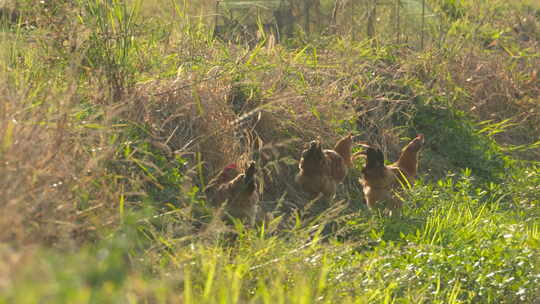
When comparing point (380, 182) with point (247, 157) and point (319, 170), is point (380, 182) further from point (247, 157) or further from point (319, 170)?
point (247, 157)

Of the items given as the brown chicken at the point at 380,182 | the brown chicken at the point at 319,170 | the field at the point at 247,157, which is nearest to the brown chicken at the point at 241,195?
the field at the point at 247,157

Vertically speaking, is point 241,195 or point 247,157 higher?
point 241,195

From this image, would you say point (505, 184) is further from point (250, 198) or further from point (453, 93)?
point (250, 198)

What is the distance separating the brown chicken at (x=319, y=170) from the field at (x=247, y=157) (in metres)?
0.19

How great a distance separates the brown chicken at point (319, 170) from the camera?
5.67 metres

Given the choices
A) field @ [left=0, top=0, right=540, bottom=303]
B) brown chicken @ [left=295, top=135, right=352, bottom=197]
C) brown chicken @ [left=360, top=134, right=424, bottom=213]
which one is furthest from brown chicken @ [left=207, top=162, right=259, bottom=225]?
brown chicken @ [left=360, top=134, right=424, bottom=213]

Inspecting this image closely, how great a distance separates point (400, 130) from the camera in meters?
7.58

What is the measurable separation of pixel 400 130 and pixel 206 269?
438cm

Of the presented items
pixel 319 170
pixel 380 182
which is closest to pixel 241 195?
pixel 319 170

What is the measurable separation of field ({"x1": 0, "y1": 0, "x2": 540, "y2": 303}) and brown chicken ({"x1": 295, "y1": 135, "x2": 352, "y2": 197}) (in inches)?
7.3

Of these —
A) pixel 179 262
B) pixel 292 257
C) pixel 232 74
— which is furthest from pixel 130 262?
pixel 232 74

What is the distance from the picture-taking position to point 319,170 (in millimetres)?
5668

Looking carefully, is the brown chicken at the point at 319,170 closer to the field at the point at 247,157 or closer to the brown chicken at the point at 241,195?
the field at the point at 247,157

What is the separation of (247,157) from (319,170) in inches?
23.5
